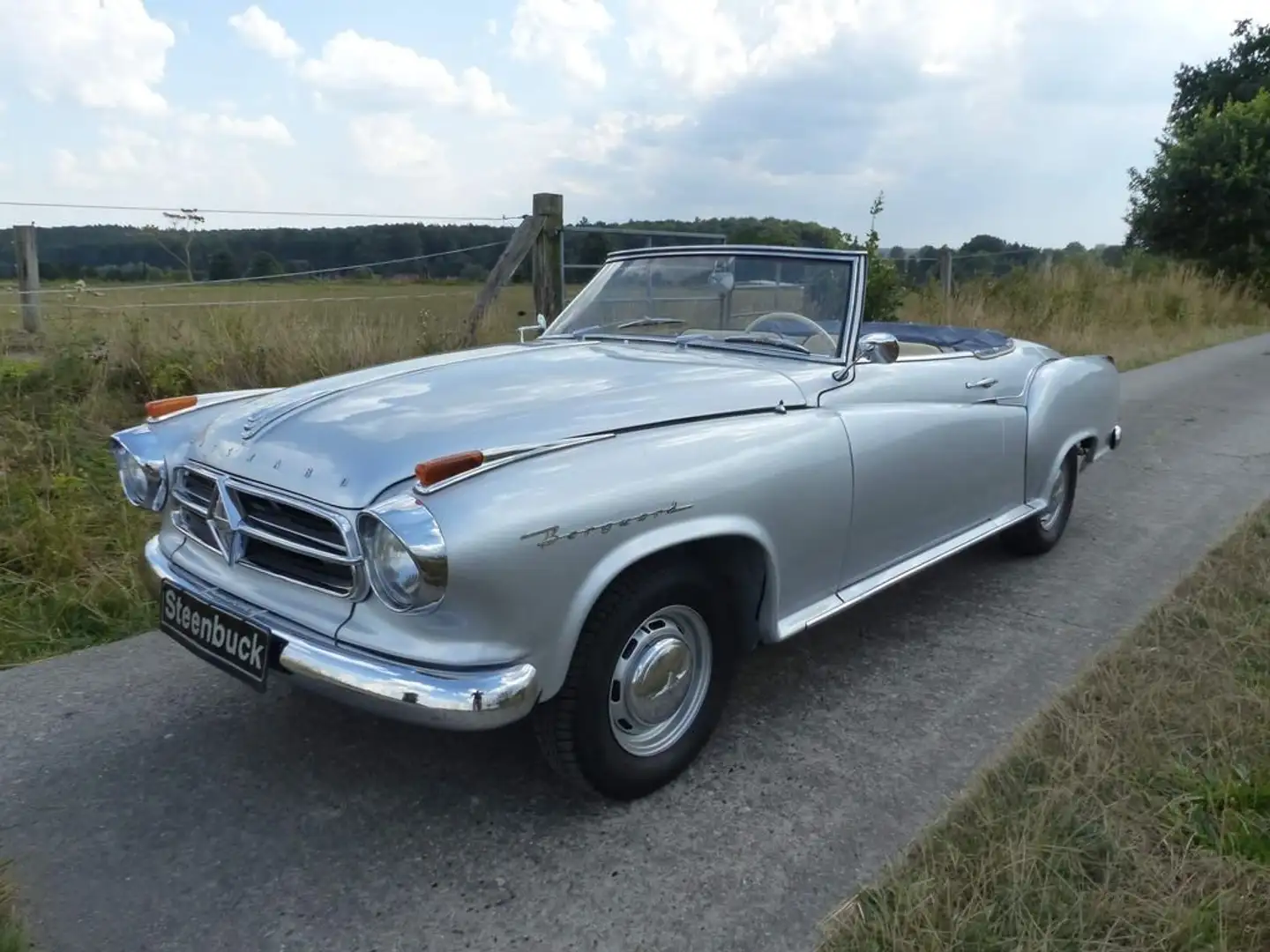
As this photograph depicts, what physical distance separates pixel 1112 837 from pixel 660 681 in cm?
116

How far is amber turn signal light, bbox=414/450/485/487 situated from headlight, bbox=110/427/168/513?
1123 mm

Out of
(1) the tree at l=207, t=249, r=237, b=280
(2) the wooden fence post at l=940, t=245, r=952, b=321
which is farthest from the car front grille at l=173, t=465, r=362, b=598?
(2) the wooden fence post at l=940, t=245, r=952, b=321

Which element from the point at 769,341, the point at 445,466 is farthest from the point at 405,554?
the point at 769,341

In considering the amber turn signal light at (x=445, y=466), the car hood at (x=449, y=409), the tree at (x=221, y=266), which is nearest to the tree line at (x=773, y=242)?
the tree at (x=221, y=266)

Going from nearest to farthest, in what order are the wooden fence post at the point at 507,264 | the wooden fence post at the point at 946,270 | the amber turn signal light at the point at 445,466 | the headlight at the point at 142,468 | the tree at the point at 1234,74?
1. the amber turn signal light at the point at 445,466
2. the headlight at the point at 142,468
3. the wooden fence post at the point at 507,264
4. the wooden fence post at the point at 946,270
5. the tree at the point at 1234,74

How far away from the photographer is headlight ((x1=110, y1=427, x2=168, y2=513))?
3.05 metres

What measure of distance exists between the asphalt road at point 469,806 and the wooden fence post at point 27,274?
4737mm

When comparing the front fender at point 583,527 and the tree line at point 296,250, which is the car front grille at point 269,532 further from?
the tree line at point 296,250

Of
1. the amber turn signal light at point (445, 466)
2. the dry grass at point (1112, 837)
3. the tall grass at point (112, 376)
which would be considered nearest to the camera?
the dry grass at point (1112, 837)

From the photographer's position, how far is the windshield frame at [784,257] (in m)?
3.50

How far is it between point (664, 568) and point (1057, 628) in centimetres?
213

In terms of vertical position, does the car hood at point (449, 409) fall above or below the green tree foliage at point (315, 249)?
below

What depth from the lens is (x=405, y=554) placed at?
2266mm

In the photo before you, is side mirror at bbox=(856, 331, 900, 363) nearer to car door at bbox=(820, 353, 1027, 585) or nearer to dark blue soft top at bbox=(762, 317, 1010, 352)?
car door at bbox=(820, 353, 1027, 585)
